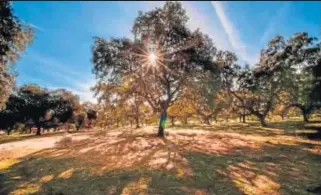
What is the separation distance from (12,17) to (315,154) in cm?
2139

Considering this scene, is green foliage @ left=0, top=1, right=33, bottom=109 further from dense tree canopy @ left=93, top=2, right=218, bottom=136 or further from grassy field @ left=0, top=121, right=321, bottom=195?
dense tree canopy @ left=93, top=2, right=218, bottom=136

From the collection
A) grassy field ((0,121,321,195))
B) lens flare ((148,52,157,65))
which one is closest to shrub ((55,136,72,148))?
grassy field ((0,121,321,195))

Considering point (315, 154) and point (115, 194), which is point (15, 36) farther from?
point (315, 154)

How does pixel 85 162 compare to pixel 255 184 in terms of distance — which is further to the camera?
pixel 85 162

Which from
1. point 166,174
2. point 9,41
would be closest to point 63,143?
point 9,41

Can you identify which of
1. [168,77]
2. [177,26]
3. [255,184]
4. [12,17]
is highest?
[177,26]

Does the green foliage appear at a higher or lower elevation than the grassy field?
higher

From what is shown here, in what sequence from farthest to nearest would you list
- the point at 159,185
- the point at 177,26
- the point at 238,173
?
the point at 177,26 < the point at 238,173 < the point at 159,185

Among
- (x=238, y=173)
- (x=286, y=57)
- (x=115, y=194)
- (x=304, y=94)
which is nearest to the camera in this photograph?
(x=115, y=194)

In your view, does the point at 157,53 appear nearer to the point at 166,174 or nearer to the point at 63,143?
the point at 63,143

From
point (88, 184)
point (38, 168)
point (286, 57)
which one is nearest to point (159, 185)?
point (88, 184)

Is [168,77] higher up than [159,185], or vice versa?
[168,77]

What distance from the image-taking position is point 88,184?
32.2 feet

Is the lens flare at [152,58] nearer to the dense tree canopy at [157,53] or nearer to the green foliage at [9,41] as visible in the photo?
the dense tree canopy at [157,53]
